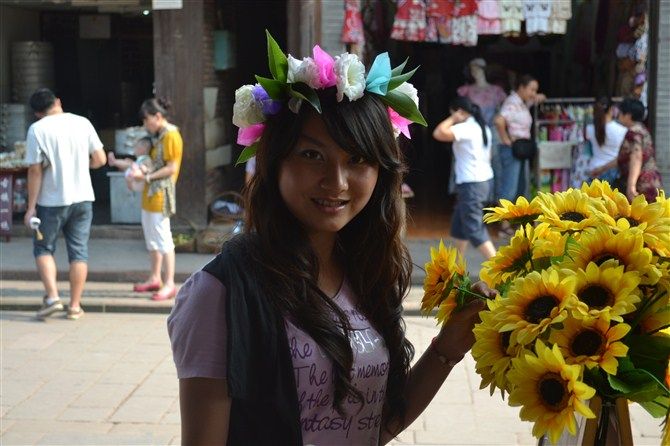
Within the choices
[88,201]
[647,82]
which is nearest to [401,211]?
→ [88,201]

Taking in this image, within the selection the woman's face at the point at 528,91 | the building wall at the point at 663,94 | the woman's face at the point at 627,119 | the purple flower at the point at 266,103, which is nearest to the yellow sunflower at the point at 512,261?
the purple flower at the point at 266,103

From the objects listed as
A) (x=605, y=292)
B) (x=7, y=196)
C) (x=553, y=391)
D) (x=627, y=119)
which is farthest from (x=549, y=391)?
(x=7, y=196)

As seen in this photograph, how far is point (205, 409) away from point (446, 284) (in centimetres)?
64

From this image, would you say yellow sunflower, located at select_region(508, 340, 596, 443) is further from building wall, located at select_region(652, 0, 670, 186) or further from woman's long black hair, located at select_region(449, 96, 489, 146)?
building wall, located at select_region(652, 0, 670, 186)

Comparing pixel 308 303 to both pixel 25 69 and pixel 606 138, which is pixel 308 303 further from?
pixel 25 69

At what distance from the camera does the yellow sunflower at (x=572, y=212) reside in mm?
2199

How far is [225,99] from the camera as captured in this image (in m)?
13.0

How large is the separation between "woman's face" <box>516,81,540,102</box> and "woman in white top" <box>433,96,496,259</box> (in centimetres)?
220

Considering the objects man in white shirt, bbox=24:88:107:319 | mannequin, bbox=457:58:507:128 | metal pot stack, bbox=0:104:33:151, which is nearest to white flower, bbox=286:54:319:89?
man in white shirt, bbox=24:88:107:319

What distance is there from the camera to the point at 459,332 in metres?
2.54

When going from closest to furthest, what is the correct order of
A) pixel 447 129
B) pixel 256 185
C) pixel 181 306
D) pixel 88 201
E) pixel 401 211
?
pixel 181 306 < pixel 256 185 < pixel 401 211 < pixel 88 201 < pixel 447 129

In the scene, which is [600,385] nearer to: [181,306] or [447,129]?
[181,306]

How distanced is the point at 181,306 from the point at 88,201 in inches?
268

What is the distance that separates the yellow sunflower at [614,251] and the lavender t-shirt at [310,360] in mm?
548
